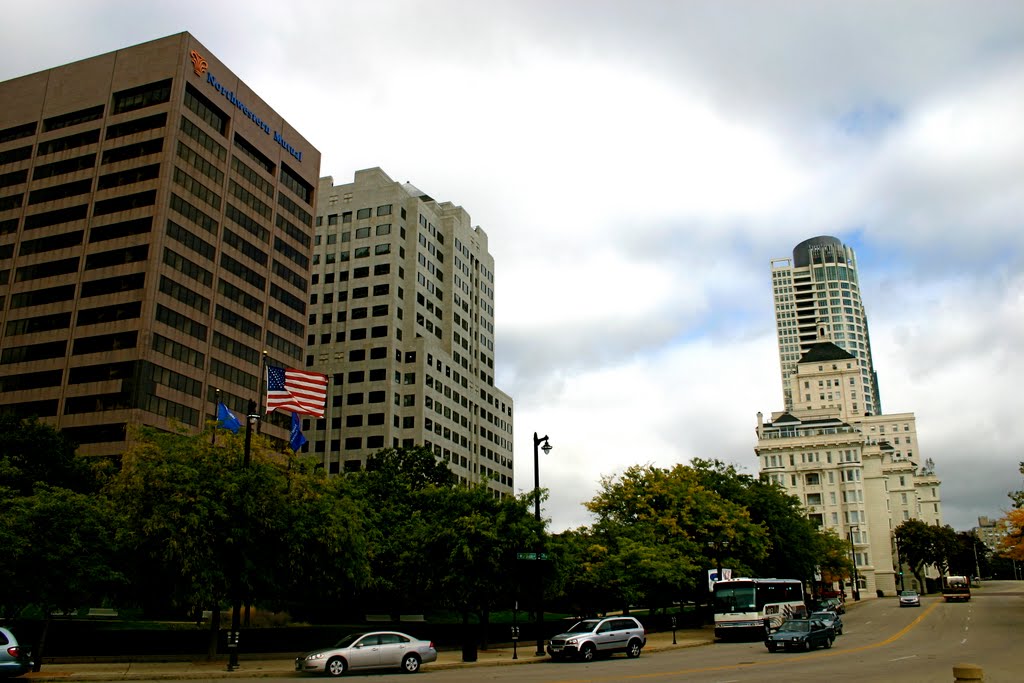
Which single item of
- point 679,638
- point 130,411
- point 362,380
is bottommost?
point 679,638

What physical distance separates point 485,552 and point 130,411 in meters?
53.5

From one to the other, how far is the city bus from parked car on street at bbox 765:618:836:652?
6.86 metres

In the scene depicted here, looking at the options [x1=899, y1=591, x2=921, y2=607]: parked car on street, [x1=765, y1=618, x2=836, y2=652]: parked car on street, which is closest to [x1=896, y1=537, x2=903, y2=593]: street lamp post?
[x1=899, y1=591, x2=921, y2=607]: parked car on street

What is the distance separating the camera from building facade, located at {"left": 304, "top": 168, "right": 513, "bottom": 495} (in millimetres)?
115938

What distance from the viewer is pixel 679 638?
47.0m

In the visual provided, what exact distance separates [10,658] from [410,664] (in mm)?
12437

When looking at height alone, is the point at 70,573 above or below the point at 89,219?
below

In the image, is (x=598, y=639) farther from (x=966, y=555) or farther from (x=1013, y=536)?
(x=966, y=555)

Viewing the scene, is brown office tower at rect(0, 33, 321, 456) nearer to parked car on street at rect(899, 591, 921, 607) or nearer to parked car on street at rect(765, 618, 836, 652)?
parked car on street at rect(765, 618, 836, 652)

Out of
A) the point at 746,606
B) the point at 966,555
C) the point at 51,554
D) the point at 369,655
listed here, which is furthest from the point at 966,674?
the point at 966,555

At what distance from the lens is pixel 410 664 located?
94.7 ft

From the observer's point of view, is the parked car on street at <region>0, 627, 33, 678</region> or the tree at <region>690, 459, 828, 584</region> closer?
the parked car on street at <region>0, 627, 33, 678</region>

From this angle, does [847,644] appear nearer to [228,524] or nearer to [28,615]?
[228,524]

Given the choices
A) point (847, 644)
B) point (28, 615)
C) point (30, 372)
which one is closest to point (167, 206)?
point (30, 372)
